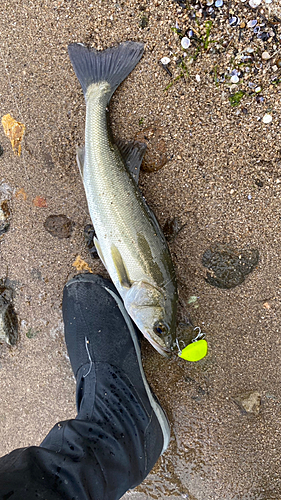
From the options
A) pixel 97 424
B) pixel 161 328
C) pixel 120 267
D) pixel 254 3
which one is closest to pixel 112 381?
pixel 97 424

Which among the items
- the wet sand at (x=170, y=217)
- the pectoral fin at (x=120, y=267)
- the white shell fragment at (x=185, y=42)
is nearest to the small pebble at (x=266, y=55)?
the wet sand at (x=170, y=217)

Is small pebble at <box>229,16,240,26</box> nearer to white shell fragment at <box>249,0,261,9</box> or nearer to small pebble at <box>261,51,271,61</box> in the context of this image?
white shell fragment at <box>249,0,261,9</box>

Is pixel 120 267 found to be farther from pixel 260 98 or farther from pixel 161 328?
pixel 260 98

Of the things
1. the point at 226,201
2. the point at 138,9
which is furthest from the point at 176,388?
the point at 138,9

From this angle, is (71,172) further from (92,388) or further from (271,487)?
(271,487)

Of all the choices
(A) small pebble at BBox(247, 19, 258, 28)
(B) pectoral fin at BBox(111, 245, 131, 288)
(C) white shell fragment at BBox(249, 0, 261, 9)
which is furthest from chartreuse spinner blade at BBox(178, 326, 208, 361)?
(C) white shell fragment at BBox(249, 0, 261, 9)

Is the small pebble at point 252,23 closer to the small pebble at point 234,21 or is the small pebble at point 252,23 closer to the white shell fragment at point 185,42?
the small pebble at point 234,21
